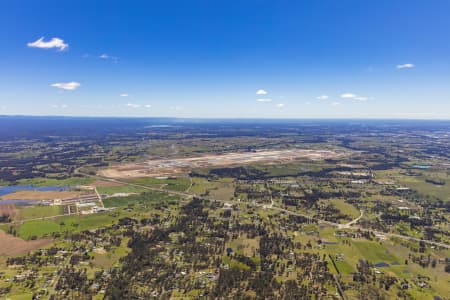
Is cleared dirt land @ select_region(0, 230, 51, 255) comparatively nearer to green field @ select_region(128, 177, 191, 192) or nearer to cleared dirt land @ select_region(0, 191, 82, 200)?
cleared dirt land @ select_region(0, 191, 82, 200)

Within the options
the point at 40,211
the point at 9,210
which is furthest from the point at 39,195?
the point at 40,211

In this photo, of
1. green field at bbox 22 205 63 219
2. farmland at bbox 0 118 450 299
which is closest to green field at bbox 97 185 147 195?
farmland at bbox 0 118 450 299

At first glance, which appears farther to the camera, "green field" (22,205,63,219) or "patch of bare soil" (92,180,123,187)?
"patch of bare soil" (92,180,123,187)

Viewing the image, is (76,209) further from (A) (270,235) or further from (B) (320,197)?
(B) (320,197)

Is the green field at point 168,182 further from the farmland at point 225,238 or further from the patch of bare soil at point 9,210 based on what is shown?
the patch of bare soil at point 9,210

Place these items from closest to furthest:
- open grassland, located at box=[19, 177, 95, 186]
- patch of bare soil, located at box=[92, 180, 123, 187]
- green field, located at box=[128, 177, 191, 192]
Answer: green field, located at box=[128, 177, 191, 192]
patch of bare soil, located at box=[92, 180, 123, 187]
open grassland, located at box=[19, 177, 95, 186]

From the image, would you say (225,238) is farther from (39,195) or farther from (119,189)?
(39,195)

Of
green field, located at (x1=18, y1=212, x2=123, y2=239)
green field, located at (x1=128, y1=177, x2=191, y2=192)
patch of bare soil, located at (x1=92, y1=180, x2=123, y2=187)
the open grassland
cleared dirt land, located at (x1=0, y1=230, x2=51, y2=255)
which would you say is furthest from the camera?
the open grassland

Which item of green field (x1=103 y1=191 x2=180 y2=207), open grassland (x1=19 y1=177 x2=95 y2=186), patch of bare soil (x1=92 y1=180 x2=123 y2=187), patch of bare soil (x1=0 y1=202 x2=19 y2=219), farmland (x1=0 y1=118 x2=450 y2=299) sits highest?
open grassland (x1=19 y1=177 x2=95 y2=186)

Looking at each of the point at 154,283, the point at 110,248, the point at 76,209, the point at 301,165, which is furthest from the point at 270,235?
the point at 301,165

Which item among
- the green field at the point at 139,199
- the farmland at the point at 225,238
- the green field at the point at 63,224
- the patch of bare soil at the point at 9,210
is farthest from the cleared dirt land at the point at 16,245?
the green field at the point at 139,199
